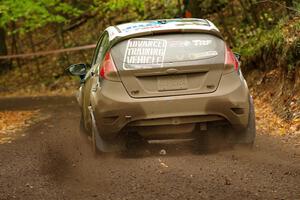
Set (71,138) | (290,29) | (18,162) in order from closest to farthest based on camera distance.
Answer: (18,162) → (71,138) → (290,29)

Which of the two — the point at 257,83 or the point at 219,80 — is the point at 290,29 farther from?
Result: the point at 219,80

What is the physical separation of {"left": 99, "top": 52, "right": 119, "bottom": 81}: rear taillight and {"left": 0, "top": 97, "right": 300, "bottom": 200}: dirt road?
1085 millimetres

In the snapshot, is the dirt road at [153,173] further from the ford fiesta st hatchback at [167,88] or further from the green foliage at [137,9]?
the green foliage at [137,9]

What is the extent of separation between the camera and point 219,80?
8.25 meters

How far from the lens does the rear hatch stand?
26.7 ft

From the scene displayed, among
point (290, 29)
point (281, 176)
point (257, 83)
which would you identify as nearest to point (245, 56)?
point (257, 83)

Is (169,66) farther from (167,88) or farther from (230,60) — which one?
(230,60)

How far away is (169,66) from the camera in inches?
319

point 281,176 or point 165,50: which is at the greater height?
point 165,50

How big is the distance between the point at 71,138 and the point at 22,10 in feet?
35.5

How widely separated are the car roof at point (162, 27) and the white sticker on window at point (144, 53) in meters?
0.15

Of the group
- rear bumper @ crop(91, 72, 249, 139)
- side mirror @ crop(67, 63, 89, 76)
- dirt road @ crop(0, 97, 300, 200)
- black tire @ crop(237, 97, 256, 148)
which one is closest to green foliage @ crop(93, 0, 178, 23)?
side mirror @ crop(67, 63, 89, 76)

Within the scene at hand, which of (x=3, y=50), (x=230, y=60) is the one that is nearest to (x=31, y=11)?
(x=3, y=50)

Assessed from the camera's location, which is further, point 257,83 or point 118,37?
point 257,83
